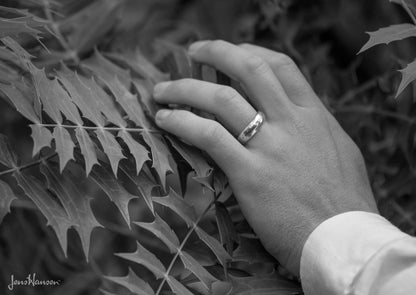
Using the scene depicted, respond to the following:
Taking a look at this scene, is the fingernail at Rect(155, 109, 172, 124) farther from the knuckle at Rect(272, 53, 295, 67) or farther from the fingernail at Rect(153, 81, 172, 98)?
the knuckle at Rect(272, 53, 295, 67)

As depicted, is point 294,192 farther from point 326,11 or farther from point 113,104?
point 326,11

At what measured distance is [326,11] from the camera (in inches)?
64.6

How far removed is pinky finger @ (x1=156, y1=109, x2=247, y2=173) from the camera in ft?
3.07

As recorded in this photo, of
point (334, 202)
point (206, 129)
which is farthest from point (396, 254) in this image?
point (206, 129)

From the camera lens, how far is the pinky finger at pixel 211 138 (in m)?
0.94

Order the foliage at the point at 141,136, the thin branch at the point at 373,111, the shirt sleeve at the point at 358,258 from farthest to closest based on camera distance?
1. the thin branch at the point at 373,111
2. the foliage at the point at 141,136
3. the shirt sleeve at the point at 358,258

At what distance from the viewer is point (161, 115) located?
1013mm

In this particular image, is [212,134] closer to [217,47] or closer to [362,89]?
[217,47]

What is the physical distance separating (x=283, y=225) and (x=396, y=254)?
0.61 feet

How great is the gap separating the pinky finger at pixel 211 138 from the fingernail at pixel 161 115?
0.02m

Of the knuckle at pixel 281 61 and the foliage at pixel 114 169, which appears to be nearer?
the foliage at pixel 114 169

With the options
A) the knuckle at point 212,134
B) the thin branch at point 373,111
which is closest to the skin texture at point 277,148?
the knuckle at point 212,134

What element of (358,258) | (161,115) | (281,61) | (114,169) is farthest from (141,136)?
(358,258)

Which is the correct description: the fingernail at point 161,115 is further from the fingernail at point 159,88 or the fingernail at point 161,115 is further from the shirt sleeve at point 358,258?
the shirt sleeve at point 358,258
